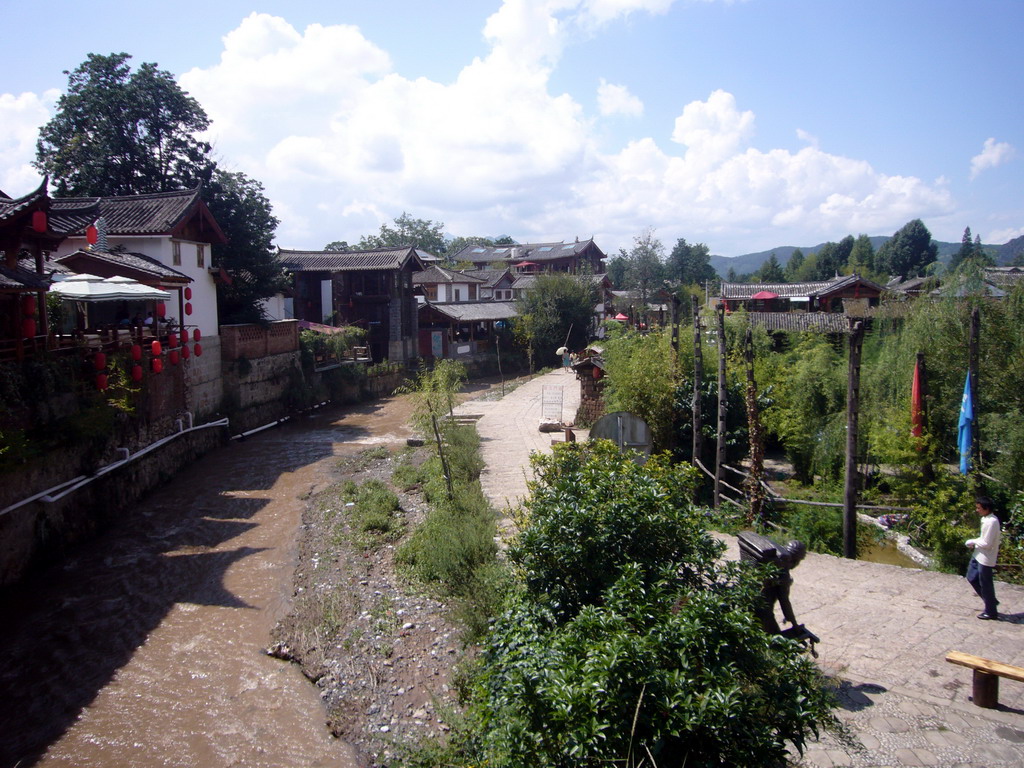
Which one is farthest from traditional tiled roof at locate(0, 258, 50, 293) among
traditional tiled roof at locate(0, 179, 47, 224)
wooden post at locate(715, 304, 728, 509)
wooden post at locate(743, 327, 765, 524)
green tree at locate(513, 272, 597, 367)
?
green tree at locate(513, 272, 597, 367)

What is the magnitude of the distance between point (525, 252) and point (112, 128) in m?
46.0

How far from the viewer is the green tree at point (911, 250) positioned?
5859cm

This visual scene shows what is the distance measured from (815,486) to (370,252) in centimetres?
2614

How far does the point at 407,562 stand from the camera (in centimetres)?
1046

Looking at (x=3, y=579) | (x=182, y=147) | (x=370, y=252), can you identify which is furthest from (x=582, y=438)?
(x=370, y=252)

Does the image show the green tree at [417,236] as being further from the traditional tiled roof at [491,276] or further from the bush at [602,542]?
the bush at [602,542]

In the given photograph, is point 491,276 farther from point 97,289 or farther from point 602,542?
point 602,542

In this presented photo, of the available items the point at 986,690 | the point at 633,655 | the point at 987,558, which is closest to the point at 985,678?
the point at 986,690

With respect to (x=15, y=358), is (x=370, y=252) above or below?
above

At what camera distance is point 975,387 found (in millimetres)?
10133

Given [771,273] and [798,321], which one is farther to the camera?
[771,273]

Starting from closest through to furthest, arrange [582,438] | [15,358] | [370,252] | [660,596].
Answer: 1. [660,596]
2. [15,358]
3. [582,438]
4. [370,252]

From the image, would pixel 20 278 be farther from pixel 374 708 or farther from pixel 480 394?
pixel 480 394

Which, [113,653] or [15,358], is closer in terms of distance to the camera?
[113,653]
